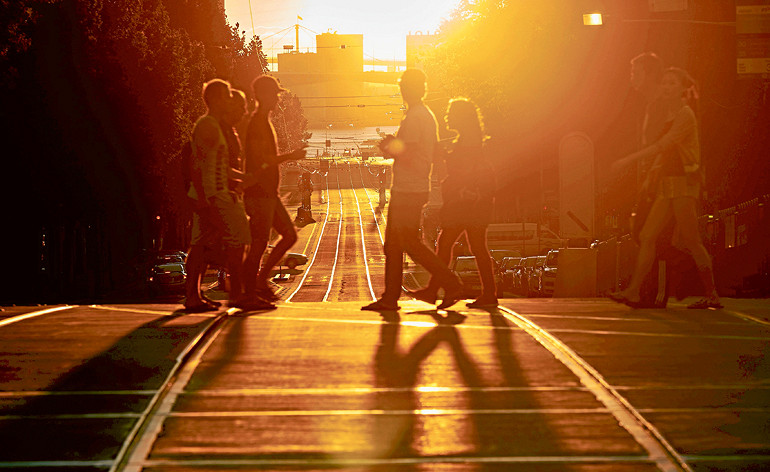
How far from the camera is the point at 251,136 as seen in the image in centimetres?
1102

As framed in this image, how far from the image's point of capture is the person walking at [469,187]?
10656mm

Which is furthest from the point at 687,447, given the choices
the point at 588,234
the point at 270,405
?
the point at 588,234

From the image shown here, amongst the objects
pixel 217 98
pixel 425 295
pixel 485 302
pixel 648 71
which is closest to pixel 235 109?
pixel 217 98

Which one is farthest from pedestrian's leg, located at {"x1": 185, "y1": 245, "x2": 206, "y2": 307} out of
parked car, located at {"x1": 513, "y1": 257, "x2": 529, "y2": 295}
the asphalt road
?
parked car, located at {"x1": 513, "y1": 257, "x2": 529, "y2": 295}

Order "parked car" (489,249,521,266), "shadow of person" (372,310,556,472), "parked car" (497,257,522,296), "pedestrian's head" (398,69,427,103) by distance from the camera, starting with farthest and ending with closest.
Result: 1. "parked car" (489,249,521,266)
2. "parked car" (497,257,522,296)
3. "pedestrian's head" (398,69,427,103)
4. "shadow of person" (372,310,556,472)

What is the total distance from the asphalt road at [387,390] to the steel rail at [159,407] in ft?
0.05

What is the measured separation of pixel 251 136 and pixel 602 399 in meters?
4.97

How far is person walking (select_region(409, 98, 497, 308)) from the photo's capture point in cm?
1066

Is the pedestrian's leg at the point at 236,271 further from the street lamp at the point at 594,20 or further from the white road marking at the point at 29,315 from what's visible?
the street lamp at the point at 594,20

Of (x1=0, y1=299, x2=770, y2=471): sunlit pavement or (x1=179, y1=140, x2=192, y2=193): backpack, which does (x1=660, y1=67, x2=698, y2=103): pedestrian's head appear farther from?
(x1=179, y1=140, x2=192, y2=193): backpack

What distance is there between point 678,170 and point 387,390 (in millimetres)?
4158

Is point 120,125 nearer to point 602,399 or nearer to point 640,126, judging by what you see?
point 640,126

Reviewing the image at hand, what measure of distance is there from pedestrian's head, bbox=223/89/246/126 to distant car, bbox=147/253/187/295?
109ft

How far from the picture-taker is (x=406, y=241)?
34.0ft
